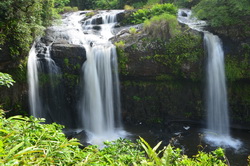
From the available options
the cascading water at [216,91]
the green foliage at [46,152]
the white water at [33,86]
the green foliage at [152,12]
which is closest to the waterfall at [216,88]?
the cascading water at [216,91]

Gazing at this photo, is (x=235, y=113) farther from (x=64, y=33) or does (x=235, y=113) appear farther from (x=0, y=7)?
(x=0, y=7)

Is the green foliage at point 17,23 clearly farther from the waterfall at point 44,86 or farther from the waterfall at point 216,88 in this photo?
the waterfall at point 216,88

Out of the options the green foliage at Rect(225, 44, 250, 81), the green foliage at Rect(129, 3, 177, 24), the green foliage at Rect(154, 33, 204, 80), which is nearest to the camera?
the green foliage at Rect(225, 44, 250, 81)

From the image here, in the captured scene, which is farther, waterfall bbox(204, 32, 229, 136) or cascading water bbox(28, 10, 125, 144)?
waterfall bbox(204, 32, 229, 136)

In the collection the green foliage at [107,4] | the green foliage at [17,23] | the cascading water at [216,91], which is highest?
the green foliage at [107,4]

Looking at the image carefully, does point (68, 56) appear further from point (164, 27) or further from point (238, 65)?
point (238, 65)

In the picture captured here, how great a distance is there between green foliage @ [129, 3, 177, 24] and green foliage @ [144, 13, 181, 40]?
8.18ft

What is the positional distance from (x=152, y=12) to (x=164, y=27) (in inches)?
139

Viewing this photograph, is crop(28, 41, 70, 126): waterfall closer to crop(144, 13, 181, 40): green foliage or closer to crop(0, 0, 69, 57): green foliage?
crop(0, 0, 69, 57): green foliage

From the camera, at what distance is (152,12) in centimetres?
1278

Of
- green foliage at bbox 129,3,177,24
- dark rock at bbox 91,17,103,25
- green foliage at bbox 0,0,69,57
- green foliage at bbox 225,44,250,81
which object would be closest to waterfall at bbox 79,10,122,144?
green foliage at bbox 0,0,69,57

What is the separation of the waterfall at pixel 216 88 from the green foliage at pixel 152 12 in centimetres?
358

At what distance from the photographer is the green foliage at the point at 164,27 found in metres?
9.71

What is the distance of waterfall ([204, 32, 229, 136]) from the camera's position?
9.52 metres
